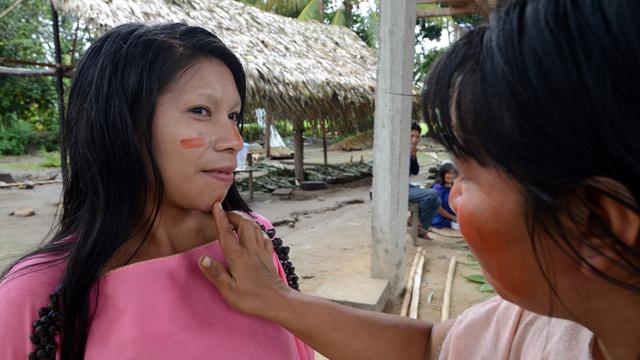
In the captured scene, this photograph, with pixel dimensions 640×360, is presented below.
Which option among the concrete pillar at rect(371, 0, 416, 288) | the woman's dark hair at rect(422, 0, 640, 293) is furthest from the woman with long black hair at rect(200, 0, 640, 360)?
the concrete pillar at rect(371, 0, 416, 288)

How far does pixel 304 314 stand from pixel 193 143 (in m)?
0.47

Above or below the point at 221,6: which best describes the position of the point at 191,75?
below

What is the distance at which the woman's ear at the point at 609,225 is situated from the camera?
0.57 meters

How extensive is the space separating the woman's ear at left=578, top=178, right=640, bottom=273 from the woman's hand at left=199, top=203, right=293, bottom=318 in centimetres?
65

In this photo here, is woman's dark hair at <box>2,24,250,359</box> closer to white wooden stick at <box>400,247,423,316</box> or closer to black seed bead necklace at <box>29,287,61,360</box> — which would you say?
black seed bead necklace at <box>29,287,61,360</box>

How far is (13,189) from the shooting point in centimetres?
944

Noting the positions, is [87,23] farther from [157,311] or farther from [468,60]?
[468,60]

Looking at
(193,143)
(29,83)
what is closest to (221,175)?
(193,143)

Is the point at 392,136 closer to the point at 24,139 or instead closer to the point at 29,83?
the point at 29,83

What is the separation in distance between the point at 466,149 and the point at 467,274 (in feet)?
13.7

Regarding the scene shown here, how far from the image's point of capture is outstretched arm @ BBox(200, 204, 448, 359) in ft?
3.44

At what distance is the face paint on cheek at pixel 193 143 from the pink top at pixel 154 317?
248 millimetres

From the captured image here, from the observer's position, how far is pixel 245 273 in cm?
107

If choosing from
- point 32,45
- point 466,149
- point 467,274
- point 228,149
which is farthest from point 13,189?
point 466,149
